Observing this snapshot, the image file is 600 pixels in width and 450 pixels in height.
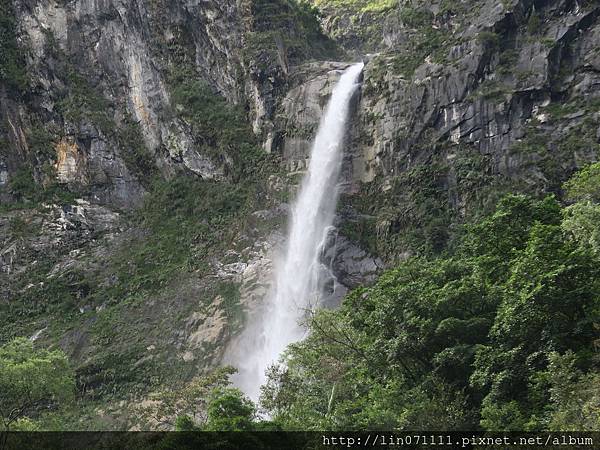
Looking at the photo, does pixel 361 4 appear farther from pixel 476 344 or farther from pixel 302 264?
pixel 476 344

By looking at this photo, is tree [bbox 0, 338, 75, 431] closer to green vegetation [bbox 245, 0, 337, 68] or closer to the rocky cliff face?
the rocky cliff face

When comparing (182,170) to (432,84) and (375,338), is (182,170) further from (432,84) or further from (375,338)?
(375,338)

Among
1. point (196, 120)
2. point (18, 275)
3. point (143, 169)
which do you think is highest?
point (196, 120)

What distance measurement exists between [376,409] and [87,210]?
3693cm

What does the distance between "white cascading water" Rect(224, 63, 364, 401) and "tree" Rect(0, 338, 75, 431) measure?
1136 centimetres

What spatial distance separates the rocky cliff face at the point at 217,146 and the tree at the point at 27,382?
1033 centimetres

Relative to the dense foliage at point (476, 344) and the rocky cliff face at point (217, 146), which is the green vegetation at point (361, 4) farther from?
Result: the dense foliage at point (476, 344)

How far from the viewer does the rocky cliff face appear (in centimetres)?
3994

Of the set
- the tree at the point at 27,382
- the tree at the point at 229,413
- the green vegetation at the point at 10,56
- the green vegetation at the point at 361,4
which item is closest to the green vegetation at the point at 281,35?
the green vegetation at the point at 10,56

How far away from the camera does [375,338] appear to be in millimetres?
23375

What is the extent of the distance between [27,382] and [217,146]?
2873 cm

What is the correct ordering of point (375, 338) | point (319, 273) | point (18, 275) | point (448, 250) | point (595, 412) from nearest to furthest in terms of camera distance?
point (595, 412) → point (375, 338) → point (448, 250) → point (319, 273) → point (18, 275)

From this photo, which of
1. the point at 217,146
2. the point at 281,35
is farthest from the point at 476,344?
the point at 281,35

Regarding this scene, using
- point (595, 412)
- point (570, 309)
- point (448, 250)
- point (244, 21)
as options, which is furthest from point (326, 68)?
point (595, 412)
